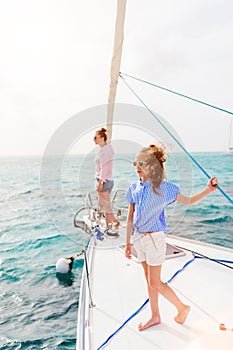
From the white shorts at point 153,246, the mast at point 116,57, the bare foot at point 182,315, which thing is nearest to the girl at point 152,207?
the white shorts at point 153,246

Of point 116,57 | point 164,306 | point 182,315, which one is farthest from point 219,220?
point 182,315

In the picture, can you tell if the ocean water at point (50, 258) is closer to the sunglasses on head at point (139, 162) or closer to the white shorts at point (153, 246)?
the sunglasses on head at point (139, 162)

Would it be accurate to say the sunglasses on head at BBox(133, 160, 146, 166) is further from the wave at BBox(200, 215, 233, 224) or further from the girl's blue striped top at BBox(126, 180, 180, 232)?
the wave at BBox(200, 215, 233, 224)

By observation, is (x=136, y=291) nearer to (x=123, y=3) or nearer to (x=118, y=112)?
(x=118, y=112)

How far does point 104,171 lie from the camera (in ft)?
13.4

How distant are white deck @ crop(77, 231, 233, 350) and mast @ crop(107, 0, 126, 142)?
2383 millimetres

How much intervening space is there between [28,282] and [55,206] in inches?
341

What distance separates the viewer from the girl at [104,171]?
3.89m

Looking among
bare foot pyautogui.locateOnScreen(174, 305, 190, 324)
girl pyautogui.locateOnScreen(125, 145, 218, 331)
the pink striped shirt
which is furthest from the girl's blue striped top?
the pink striped shirt

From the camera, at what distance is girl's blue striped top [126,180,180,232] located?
1979 millimetres

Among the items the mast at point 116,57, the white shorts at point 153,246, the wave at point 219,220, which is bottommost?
the wave at point 219,220

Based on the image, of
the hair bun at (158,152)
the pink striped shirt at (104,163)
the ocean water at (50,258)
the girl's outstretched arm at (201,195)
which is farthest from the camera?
the pink striped shirt at (104,163)

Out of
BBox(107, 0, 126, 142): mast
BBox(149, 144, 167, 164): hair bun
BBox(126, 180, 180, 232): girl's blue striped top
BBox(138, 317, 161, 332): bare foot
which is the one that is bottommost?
BBox(138, 317, 161, 332): bare foot

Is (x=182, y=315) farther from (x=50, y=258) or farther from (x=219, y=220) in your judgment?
(x=219, y=220)
